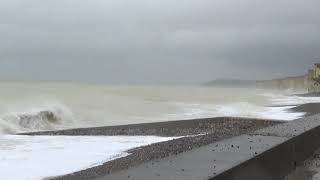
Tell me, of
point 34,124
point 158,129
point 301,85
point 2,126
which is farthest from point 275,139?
point 301,85

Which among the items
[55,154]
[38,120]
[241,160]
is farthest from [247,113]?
[241,160]

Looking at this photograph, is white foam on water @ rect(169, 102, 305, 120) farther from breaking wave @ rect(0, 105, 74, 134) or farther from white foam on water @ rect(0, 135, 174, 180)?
white foam on water @ rect(0, 135, 174, 180)

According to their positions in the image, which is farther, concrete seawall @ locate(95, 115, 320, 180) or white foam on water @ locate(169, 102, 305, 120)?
white foam on water @ locate(169, 102, 305, 120)

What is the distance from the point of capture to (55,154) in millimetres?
10984

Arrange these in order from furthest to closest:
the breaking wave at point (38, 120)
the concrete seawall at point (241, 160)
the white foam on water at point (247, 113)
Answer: the white foam on water at point (247, 113)
the breaking wave at point (38, 120)
the concrete seawall at point (241, 160)

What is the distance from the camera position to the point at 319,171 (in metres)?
7.69

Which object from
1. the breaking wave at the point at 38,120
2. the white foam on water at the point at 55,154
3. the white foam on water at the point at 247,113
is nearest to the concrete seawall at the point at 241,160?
the white foam on water at the point at 55,154

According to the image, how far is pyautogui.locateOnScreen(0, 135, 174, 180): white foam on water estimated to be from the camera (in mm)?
8865

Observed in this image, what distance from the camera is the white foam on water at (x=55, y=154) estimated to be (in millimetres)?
8865

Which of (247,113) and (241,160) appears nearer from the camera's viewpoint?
(241,160)

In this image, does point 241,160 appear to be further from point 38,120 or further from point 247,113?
point 247,113

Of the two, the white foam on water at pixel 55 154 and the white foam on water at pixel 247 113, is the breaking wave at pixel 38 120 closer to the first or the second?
the white foam on water at pixel 247 113

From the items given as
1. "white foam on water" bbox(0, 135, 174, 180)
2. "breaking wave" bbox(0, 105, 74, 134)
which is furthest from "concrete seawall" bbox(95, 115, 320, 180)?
"breaking wave" bbox(0, 105, 74, 134)

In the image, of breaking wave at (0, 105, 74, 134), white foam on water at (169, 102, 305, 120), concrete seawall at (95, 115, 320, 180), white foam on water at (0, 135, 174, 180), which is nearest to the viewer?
concrete seawall at (95, 115, 320, 180)
